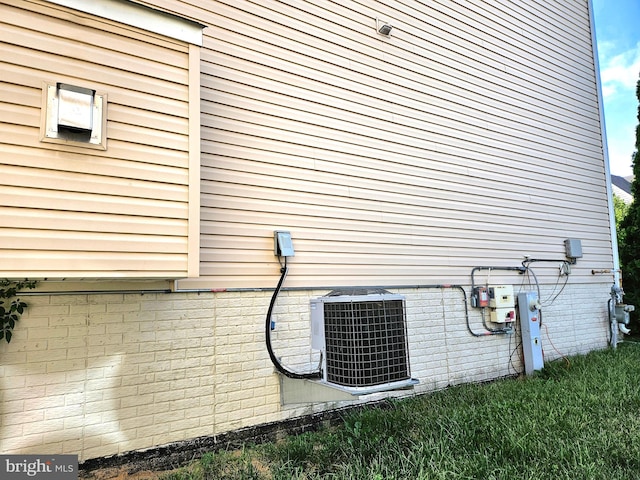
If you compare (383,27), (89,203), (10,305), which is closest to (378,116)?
(383,27)

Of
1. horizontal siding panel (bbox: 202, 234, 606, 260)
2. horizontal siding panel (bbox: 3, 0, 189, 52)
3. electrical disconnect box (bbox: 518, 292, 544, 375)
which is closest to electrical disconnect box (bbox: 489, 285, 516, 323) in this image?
electrical disconnect box (bbox: 518, 292, 544, 375)

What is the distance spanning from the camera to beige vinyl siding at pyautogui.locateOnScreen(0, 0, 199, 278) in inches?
81.7

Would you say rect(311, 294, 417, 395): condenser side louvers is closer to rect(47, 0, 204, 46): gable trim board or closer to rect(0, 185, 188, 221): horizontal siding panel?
rect(0, 185, 188, 221): horizontal siding panel

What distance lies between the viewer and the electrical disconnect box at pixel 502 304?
4.85 meters

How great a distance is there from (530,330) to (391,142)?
2848 mm

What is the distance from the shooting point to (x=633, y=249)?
24.3 ft

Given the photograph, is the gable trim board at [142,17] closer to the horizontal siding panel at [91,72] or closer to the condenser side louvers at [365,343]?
the horizontal siding panel at [91,72]

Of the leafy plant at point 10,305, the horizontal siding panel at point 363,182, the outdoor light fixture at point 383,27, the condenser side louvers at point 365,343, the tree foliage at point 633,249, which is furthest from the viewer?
the tree foliage at point 633,249

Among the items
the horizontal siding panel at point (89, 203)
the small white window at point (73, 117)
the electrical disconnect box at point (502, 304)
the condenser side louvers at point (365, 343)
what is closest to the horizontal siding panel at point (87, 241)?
the horizontal siding panel at point (89, 203)

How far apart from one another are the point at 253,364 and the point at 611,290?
19.6 ft

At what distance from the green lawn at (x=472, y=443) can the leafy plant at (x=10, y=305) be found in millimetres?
1310

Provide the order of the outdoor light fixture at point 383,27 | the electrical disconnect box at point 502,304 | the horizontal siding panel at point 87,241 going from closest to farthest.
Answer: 1. the horizontal siding panel at point 87,241
2. the outdoor light fixture at point 383,27
3. the electrical disconnect box at point 502,304

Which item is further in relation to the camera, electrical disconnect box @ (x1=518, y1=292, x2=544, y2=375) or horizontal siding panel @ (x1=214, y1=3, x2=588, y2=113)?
electrical disconnect box @ (x1=518, y1=292, x2=544, y2=375)

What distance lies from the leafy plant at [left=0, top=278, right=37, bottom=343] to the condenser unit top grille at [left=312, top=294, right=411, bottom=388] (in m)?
1.92
